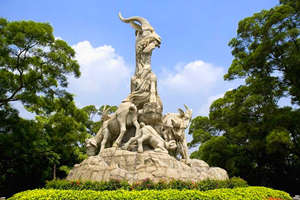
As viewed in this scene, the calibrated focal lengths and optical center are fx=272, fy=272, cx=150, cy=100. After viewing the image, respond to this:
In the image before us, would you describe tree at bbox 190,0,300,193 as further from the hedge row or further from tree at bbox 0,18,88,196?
tree at bbox 0,18,88,196

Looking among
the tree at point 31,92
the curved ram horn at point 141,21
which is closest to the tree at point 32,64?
the tree at point 31,92

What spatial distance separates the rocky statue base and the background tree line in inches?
266

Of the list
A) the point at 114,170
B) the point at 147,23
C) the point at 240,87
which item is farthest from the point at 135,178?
the point at 240,87

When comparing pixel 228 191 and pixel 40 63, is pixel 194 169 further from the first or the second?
pixel 40 63

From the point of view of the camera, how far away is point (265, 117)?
16328 millimetres

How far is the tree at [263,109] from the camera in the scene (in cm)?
1462

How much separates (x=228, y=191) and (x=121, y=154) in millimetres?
3727

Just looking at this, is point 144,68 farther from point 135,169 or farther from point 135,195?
point 135,195

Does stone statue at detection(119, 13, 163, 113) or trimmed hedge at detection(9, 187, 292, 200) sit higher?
stone statue at detection(119, 13, 163, 113)

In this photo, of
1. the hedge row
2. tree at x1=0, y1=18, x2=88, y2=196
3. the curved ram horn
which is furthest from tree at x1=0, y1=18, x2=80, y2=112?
the hedge row

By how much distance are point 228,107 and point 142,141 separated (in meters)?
12.7

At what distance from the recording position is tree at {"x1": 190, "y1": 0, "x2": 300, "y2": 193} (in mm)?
14617

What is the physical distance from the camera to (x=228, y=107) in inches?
809

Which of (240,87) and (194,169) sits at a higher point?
(240,87)
